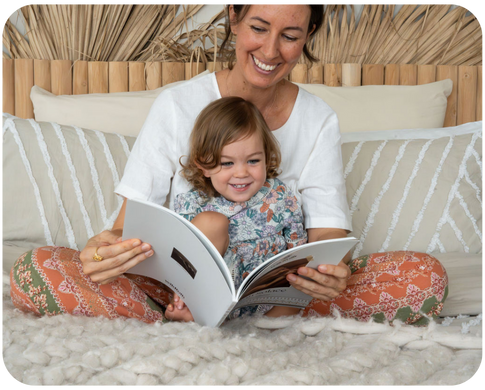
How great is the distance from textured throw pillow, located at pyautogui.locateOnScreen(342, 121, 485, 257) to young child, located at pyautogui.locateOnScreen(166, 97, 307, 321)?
39 cm

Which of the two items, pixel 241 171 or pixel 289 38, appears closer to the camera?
pixel 289 38

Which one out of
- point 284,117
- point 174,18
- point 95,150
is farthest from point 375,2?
point 95,150

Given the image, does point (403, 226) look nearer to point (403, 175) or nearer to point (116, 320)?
point (403, 175)

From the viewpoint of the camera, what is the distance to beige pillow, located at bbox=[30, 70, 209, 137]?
1.76 m

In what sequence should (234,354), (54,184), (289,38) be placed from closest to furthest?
(234,354) → (289,38) → (54,184)

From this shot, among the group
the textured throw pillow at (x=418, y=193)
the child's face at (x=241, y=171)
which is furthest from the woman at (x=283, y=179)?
the textured throw pillow at (x=418, y=193)

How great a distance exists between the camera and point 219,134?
120 centimetres

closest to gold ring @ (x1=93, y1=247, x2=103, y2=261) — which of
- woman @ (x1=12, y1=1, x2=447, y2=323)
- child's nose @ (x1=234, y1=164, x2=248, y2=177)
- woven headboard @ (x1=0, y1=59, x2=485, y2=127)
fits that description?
woman @ (x1=12, y1=1, x2=447, y2=323)

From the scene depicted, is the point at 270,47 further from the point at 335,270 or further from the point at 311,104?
the point at 335,270

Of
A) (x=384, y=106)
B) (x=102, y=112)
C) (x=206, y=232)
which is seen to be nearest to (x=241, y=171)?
(x=206, y=232)

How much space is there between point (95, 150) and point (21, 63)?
0.65 m

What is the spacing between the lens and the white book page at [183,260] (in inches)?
34.6

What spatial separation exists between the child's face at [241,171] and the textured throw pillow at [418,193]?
51cm

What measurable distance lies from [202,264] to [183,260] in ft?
0.23
